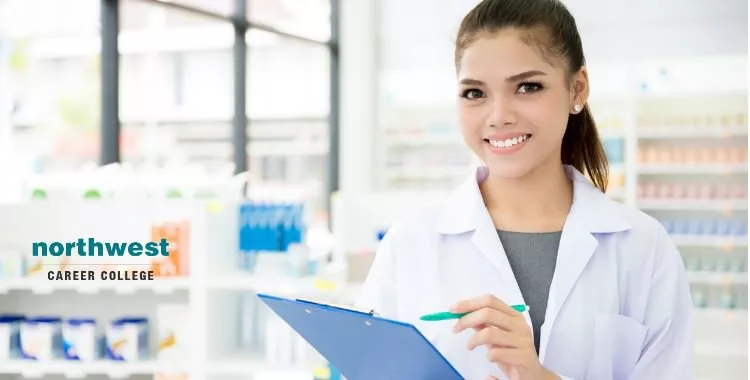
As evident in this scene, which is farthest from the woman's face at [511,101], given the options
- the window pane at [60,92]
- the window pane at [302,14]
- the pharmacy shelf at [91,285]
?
the window pane at [60,92]

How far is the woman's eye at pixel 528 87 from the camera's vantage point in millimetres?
1262

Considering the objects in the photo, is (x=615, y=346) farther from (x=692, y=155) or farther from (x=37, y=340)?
(x=692, y=155)

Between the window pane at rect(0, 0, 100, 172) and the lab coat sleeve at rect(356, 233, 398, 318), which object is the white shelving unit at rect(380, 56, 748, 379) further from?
the lab coat sleeve at rect(356, 233, 398, 318)

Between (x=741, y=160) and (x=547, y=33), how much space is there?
18.3ft

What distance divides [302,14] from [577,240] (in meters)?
6.75

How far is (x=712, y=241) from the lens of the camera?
6270 mm

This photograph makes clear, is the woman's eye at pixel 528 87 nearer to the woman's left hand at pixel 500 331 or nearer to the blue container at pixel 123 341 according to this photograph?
the woman's left hand at pixel 500 331

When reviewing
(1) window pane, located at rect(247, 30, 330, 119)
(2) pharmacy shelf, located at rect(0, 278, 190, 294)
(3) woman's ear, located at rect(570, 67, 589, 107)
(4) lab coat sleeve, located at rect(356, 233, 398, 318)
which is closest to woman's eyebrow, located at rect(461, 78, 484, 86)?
(3) woman's ear, located at rect(570, 67, 589, 107)

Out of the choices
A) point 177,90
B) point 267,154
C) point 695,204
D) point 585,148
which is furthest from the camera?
point 177,90

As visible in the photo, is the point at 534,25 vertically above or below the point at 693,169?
above

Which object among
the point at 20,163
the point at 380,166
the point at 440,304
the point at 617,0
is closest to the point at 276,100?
the point at 380,166

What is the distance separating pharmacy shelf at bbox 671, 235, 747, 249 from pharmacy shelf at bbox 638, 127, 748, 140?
0.77 m

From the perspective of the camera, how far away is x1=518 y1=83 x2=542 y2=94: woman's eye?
1.26 meters

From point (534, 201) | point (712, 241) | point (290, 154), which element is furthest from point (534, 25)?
point (290, 154)
